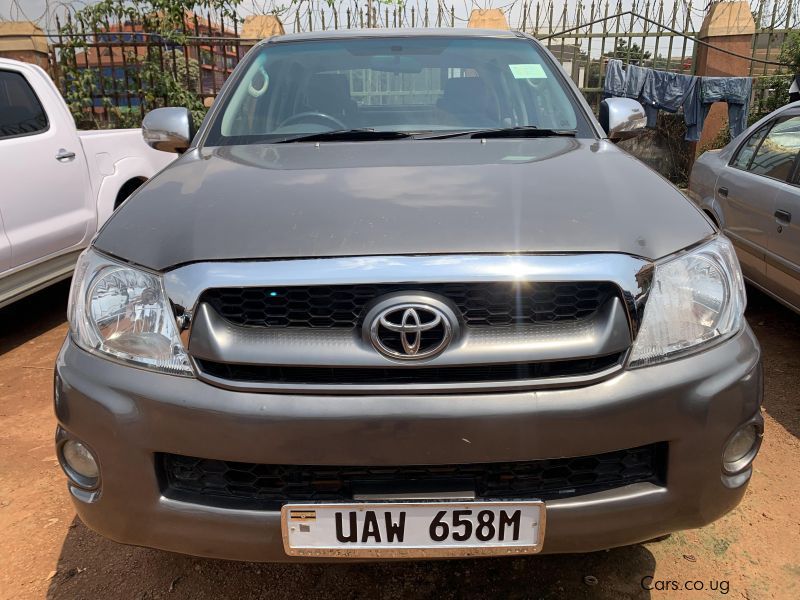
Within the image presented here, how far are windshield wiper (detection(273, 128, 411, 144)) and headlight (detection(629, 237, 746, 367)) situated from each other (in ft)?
4.00

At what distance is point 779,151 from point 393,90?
249 centimetres

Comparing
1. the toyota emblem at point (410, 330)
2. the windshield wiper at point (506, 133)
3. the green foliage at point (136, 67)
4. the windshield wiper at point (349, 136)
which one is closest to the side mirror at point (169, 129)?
the windshield wiper at point (349, 136)

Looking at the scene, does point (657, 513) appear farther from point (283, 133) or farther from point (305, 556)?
point (283, 133)

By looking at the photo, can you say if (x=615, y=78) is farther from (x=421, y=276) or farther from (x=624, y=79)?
(x=421, y=276)

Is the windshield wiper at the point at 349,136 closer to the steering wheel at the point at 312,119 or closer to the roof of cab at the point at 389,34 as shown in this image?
the steering wheel at the point at 312,119

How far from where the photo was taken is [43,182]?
4.04 m

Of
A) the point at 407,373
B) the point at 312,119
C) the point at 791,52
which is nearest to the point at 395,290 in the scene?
the point at 407,373

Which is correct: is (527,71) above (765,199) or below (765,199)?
above

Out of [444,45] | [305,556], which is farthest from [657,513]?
[444,45]

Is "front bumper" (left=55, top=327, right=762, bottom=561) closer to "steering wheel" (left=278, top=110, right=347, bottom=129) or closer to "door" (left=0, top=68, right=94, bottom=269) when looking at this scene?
"steering wheel" (left=278, top=110, right=347, bottom=129)

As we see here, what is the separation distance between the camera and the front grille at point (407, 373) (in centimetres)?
145

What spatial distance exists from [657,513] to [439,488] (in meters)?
0.50

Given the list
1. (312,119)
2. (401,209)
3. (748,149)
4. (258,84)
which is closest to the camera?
(401,209)

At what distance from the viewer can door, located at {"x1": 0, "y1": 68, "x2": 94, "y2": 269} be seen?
378cm
